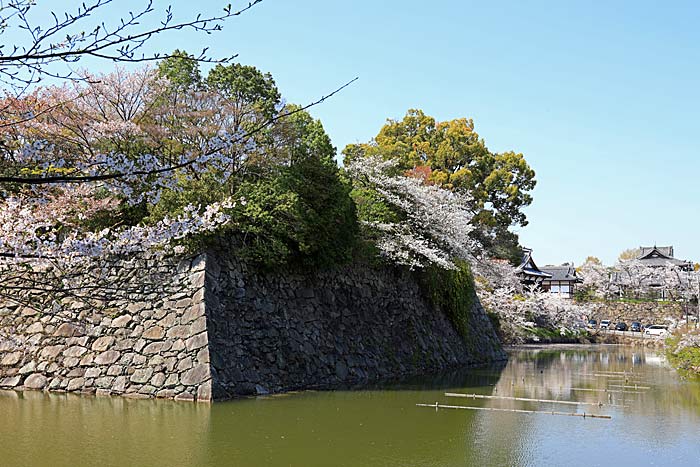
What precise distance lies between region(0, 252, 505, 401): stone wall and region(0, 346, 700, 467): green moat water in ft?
1.69

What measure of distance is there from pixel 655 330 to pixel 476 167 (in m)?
16.2

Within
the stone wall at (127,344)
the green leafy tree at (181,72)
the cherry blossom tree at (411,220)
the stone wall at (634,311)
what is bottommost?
the stone wall at (634,311)

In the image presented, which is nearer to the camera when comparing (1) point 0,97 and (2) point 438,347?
(1) point 0,97

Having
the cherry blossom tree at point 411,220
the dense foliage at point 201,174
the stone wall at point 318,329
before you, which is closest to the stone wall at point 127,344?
the stone wall at point 318,329

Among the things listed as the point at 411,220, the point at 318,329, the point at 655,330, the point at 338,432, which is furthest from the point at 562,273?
the point at 338,432

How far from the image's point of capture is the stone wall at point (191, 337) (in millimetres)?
11086

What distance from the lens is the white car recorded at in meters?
38.2

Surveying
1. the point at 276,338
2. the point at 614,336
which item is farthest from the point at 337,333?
the point at 614,336

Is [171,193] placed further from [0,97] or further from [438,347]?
[438,347]

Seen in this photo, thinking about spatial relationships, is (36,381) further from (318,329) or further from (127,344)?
(318,329)

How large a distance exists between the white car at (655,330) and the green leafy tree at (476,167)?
10.3m

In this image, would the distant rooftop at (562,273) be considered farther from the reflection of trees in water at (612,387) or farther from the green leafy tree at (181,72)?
the green leafy tree at (181,72)

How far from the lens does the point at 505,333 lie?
97.3ft

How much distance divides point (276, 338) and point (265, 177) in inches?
116
